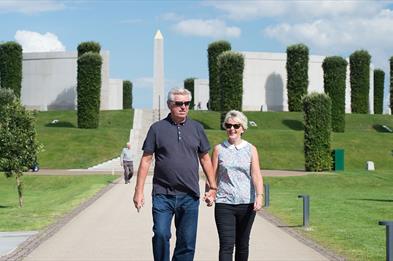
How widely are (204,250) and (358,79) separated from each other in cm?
5924

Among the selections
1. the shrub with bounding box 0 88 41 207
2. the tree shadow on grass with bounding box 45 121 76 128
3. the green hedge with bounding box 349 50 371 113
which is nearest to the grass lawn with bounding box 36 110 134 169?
the tree shadow on grass with bounding box 45 121 76 128

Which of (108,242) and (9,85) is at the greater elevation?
(9,85)

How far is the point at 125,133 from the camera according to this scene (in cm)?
5516

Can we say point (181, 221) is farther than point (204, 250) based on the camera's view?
No

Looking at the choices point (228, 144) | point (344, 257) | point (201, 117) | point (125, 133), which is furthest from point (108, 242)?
point (201, 117)

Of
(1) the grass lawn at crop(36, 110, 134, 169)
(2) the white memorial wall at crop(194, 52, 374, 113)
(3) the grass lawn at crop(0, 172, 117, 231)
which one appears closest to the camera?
(3) the grass lawn at crop(0, 172, 117, 231)

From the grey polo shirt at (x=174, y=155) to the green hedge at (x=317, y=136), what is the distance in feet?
105

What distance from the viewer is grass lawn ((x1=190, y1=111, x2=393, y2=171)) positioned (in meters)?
47.9

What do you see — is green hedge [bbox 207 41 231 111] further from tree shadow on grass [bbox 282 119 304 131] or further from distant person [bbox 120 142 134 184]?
distant person [bbox 120 142 134 184]

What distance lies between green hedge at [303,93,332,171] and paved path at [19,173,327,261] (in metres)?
21.7

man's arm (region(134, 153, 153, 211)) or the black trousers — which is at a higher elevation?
man's arm (region(134, 153, 153, 211))

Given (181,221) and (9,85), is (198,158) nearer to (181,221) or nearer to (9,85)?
(181,221)

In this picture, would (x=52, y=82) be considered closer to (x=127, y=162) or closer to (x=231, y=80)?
(x=231, y=80)

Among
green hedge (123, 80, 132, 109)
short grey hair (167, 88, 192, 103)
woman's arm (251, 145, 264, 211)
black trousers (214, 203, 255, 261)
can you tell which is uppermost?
green hedge (123, 80, 132, 109)
